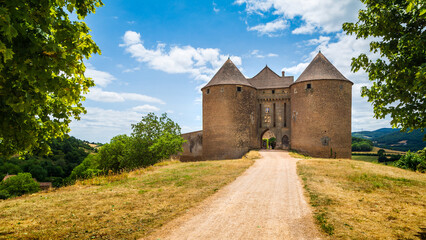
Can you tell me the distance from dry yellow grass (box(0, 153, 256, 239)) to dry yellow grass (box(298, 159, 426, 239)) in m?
4.55

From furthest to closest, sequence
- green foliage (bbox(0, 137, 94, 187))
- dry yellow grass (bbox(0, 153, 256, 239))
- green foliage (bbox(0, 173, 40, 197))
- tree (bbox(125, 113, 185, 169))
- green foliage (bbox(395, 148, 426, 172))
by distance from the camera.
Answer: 1. green foliage (bbox(0, 137, 94, 187))
2. green foliage (bbox(0, 173, 40, 197))
3. tree (bbox(125, 113, 185, 169))
4. green foliage (bbox(395, 148, 426, 172))
5. dry yellow grass (bbox(0, 153, 256, 239))

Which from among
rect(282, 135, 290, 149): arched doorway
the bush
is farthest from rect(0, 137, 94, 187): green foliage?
rect(282, 135, 290, 149): arched doorway

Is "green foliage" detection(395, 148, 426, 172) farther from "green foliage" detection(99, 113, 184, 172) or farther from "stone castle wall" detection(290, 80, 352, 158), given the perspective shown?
"green foliage" detection(99, 113, 184, 172)

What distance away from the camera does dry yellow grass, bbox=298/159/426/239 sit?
6.93m

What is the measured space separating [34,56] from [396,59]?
31.9 ft

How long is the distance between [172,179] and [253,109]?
82.0 ft

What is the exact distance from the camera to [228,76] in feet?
122

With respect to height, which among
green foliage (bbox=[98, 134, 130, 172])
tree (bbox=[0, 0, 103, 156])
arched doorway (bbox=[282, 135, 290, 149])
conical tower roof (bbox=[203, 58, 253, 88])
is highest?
conical tower roof (bbox=[203, 58, 253, 88])

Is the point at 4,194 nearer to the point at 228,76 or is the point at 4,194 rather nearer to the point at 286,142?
the point at 228,76

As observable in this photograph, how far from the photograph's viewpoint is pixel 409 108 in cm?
791

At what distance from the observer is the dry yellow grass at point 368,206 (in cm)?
693

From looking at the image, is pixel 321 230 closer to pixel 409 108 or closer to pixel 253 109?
pixel 409 108

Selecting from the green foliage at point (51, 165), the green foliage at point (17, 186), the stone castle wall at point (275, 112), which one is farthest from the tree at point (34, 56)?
the green foliage at point (51, 165)

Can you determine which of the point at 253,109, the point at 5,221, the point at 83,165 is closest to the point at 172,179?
the point at 5,221
